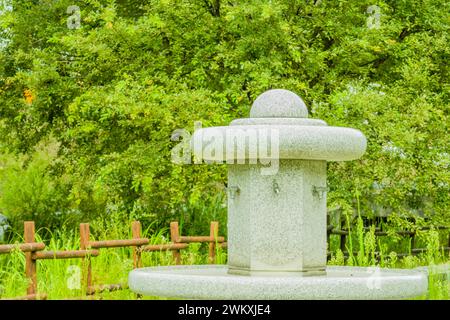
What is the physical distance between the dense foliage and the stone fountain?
3.30m

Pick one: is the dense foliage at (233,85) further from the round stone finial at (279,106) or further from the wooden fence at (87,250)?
the round stone finial at (279,106)

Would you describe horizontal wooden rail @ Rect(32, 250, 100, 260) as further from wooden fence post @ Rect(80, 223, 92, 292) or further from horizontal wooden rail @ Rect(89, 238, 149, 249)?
horizontal wooden rail @ Rect(89, 238, 149, 249)

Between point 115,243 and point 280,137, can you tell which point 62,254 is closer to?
point 115,243

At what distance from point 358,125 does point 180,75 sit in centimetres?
281

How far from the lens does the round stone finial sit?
8312mm

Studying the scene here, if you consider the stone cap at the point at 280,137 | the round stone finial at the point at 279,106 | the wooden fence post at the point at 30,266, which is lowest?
the wooden fence post at the point at 30,266

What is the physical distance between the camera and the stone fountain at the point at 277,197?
24.6 ft

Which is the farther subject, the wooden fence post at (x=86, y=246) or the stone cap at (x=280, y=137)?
the wooden fence post at (x=86, y=246)

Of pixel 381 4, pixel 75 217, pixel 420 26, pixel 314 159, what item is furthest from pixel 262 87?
pixel 75 217

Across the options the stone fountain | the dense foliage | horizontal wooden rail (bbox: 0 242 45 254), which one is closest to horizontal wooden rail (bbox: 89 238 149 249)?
horizontal wooden rail (bbox: 0 242 45 254)

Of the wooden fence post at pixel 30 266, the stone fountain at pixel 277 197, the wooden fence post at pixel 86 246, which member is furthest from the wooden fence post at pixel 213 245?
the wooden fence post at pixel 30 266

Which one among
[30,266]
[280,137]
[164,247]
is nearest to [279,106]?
[280,137]

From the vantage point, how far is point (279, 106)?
8328 millimetres

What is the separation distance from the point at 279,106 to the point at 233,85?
4456mm
